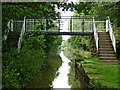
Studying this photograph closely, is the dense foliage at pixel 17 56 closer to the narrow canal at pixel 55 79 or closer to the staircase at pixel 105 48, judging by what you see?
the narrow canal at pixel 55 79

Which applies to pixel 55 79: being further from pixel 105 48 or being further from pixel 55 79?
pixel 105 48

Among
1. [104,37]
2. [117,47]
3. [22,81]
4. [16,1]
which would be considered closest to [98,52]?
[117,47]

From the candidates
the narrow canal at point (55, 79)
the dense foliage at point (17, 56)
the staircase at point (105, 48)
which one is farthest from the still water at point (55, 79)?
the staircase at point (105, 48)

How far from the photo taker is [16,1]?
546cm

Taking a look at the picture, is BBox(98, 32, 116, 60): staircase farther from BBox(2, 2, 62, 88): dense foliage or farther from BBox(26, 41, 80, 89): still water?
BBox(2, 2, 62, 88): dense foliage

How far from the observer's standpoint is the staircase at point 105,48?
10.9m

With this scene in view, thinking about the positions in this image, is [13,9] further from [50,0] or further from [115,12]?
[115,12]

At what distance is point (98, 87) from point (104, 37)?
8.50 meters

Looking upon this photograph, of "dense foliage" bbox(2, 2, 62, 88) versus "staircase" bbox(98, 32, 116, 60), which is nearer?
"dense foliage" bbox(2, 2, 62, 88)

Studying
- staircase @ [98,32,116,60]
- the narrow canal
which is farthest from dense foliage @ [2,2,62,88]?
staircase @ [98,32,116,60]

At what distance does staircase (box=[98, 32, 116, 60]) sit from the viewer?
35.9 ft

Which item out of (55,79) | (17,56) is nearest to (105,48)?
(55,79)

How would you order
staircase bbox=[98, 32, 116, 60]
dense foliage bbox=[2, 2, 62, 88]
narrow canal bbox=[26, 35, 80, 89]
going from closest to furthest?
dense foliage bbox=[2, 2, 62, 88]
narrow canal bbox=[26, 35, 80, 89]
staircase bbox=[98, 32, 116, 60]

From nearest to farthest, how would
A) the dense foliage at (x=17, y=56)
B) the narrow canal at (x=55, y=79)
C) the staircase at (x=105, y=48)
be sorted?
1. the dense foliage at (x=17, y=56)
2. the narrow canal at (x=55, y=79)
3. the staircase at (x=105, y=48)
